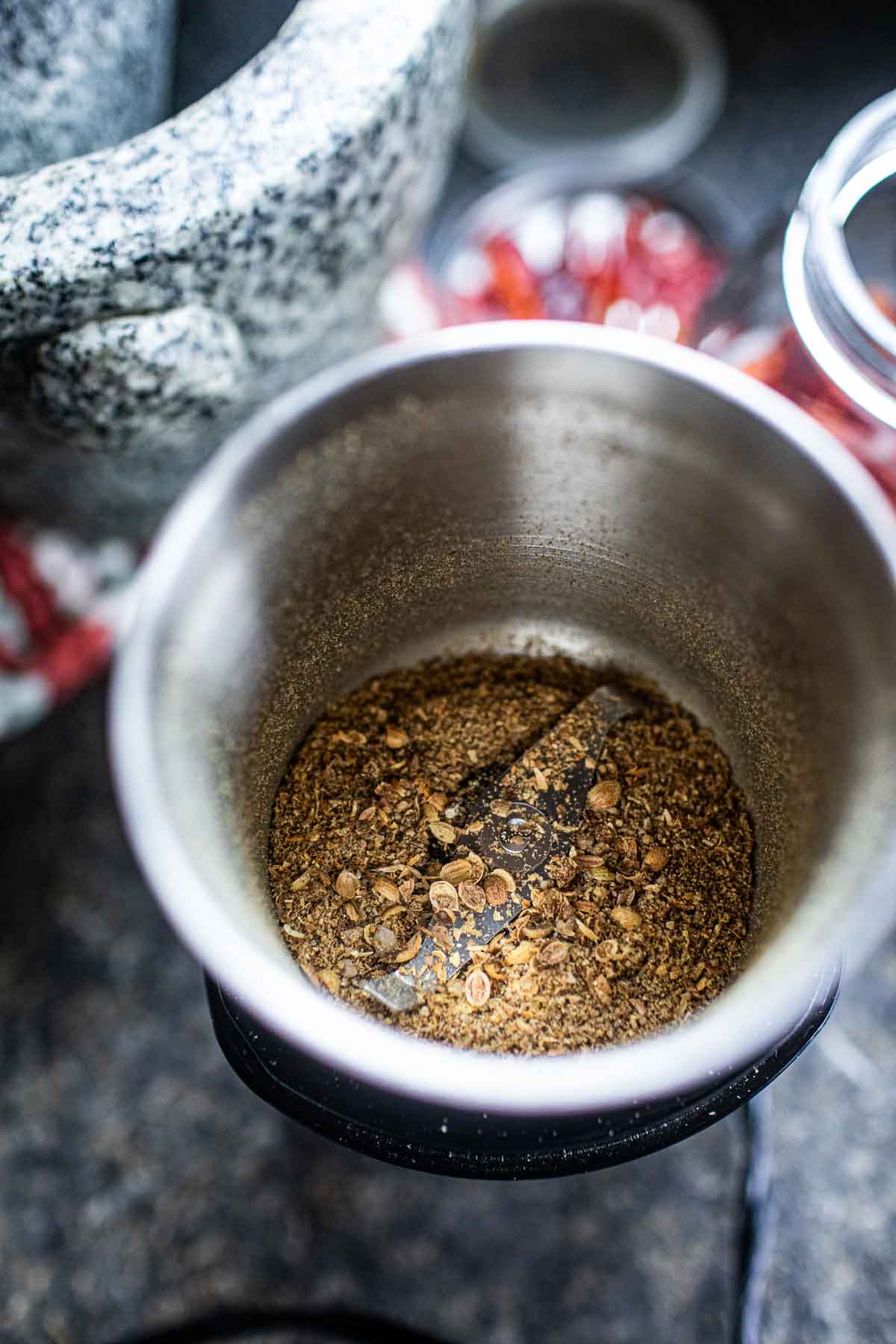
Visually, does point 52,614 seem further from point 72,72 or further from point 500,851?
point 500,851

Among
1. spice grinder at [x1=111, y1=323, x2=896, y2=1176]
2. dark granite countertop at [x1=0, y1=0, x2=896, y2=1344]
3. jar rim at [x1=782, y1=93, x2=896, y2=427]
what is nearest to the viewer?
spice grinder at [x1=111, y1=323, x2=896, y2=1176]

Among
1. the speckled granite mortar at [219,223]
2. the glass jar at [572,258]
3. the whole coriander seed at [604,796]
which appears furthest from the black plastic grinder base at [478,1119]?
the glass jar at [572,258]

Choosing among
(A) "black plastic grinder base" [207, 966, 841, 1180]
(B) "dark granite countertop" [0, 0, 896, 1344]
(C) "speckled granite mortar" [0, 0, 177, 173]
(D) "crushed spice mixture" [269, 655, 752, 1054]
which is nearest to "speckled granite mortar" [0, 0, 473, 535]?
(C) "speckled granite mortar" [0, 0, 177, 173]

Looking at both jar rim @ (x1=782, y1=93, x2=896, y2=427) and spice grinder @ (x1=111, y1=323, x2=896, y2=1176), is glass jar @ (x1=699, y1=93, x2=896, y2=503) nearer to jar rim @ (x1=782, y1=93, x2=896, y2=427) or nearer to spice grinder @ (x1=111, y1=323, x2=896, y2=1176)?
jar rim @ (x1=782, y1=93, x2=896, y2=427)

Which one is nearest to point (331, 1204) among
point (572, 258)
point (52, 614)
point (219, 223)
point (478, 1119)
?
point (478, 1119)

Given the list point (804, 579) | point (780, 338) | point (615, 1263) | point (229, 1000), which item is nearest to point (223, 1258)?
point (615, 1263)

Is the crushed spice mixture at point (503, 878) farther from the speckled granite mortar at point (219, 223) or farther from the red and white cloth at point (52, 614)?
the red and white cloth at point (52, 614)
